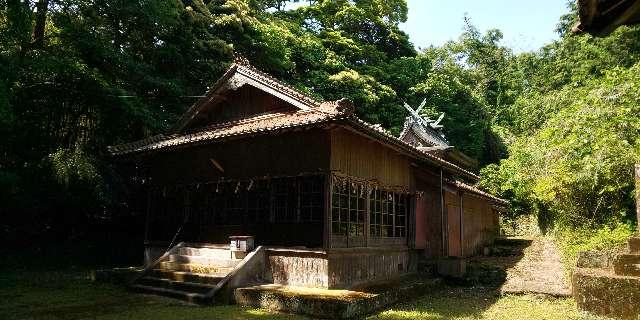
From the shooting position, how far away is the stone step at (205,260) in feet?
39.3

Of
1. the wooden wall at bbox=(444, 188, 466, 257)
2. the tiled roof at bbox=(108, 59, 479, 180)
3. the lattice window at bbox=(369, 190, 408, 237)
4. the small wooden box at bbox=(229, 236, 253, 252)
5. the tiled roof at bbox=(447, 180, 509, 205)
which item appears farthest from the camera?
the tiled roof at bbox=(447, 180, 509, 205)

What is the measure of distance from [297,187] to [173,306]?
178 inches

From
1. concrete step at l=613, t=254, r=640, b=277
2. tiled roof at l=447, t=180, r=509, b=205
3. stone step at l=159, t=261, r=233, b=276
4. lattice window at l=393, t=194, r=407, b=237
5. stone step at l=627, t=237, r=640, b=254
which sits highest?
tiled roof at l=447, t=180, r=509, b=205

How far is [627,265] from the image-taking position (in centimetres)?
766

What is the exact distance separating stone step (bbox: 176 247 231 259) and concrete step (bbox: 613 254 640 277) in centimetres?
912

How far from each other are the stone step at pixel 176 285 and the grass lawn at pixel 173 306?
0.53 metres

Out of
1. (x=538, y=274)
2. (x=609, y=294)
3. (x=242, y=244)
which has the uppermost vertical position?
(x=242, y=244)

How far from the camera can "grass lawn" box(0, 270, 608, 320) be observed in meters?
9.17

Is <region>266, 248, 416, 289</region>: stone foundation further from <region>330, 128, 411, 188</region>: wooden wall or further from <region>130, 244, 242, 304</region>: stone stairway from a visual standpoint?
<region>330, 128, 411, 188</region>: wooden wall

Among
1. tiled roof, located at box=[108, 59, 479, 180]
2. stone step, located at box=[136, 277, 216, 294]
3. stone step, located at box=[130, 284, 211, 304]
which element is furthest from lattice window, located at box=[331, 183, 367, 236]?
stone step, located at box=[130, 284, 211, 304]

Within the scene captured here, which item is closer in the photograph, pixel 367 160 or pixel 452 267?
pixel 367 160

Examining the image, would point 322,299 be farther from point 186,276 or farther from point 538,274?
point 538,274

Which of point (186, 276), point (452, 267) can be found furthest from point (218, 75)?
point (452, 267)

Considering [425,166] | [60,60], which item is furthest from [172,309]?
[60,60]
